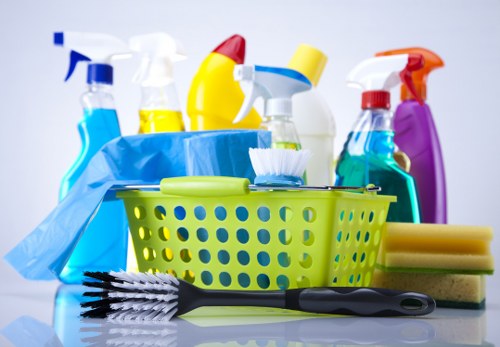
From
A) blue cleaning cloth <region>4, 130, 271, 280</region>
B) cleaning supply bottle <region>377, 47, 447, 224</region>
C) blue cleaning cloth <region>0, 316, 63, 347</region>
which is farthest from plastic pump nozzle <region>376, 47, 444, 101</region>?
blue cleaning cloth <region>0, 316, 63, 347</region>

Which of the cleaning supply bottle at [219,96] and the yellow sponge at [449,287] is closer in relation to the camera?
the yellow sponge at [449,287]

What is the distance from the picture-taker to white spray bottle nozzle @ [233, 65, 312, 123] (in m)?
0.88

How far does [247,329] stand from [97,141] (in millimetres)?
487

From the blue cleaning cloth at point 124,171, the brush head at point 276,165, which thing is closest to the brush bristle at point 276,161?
the brush head at point 276,165

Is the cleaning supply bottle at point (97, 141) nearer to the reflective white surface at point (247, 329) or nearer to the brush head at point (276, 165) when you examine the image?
the reflective white surface at point (247, 329)

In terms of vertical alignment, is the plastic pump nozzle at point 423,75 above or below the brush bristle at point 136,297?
above

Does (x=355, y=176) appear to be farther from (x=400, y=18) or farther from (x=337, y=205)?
(x=400, y=18)

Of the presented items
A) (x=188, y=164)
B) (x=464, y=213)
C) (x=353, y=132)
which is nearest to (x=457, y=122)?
(x=464, y=213)

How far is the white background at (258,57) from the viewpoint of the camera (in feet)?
→ 5.11

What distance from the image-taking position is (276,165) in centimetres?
72

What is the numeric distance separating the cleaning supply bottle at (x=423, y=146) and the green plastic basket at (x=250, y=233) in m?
0.33

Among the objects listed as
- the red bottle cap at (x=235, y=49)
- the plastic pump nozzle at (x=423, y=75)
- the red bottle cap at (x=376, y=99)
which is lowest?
the red bottle cap at (x=376, y=99)

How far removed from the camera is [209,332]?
24.1 inches

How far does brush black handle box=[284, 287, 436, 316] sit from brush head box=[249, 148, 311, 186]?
0.12m
